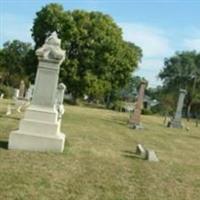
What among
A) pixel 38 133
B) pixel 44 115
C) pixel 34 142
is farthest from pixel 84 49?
pixel 34 142

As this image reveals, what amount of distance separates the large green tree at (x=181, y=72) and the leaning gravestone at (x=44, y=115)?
79005 millimetres

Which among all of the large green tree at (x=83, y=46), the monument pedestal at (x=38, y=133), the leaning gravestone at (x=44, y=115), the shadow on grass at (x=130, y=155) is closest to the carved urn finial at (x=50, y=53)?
the leaning gravestone at (x=44, y=115)

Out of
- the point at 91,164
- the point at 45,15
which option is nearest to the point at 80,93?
the point at 45,15

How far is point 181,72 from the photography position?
96875 millimetres

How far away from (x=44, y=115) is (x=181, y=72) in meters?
85.5

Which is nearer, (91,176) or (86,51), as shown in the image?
(91,176)

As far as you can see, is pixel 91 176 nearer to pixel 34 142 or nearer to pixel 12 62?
pixel 34 142

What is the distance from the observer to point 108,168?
36.8 feet

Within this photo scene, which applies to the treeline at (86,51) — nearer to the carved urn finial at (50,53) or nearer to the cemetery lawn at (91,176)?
the carved urn finial at (50,53)

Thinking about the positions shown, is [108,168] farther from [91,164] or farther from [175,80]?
[175,80]

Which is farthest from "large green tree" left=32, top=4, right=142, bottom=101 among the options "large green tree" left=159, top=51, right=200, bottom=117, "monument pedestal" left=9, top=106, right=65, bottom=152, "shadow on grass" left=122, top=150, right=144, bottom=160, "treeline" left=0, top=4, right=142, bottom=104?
"monument pedestal" left=9, top=106, right=65, bottom=152

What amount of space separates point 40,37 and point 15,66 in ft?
114

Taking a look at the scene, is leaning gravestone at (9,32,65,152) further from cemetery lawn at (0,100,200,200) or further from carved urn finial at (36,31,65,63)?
cemetery lawn at (0,100,200,200)

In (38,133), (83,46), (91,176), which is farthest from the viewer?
(83,46)
